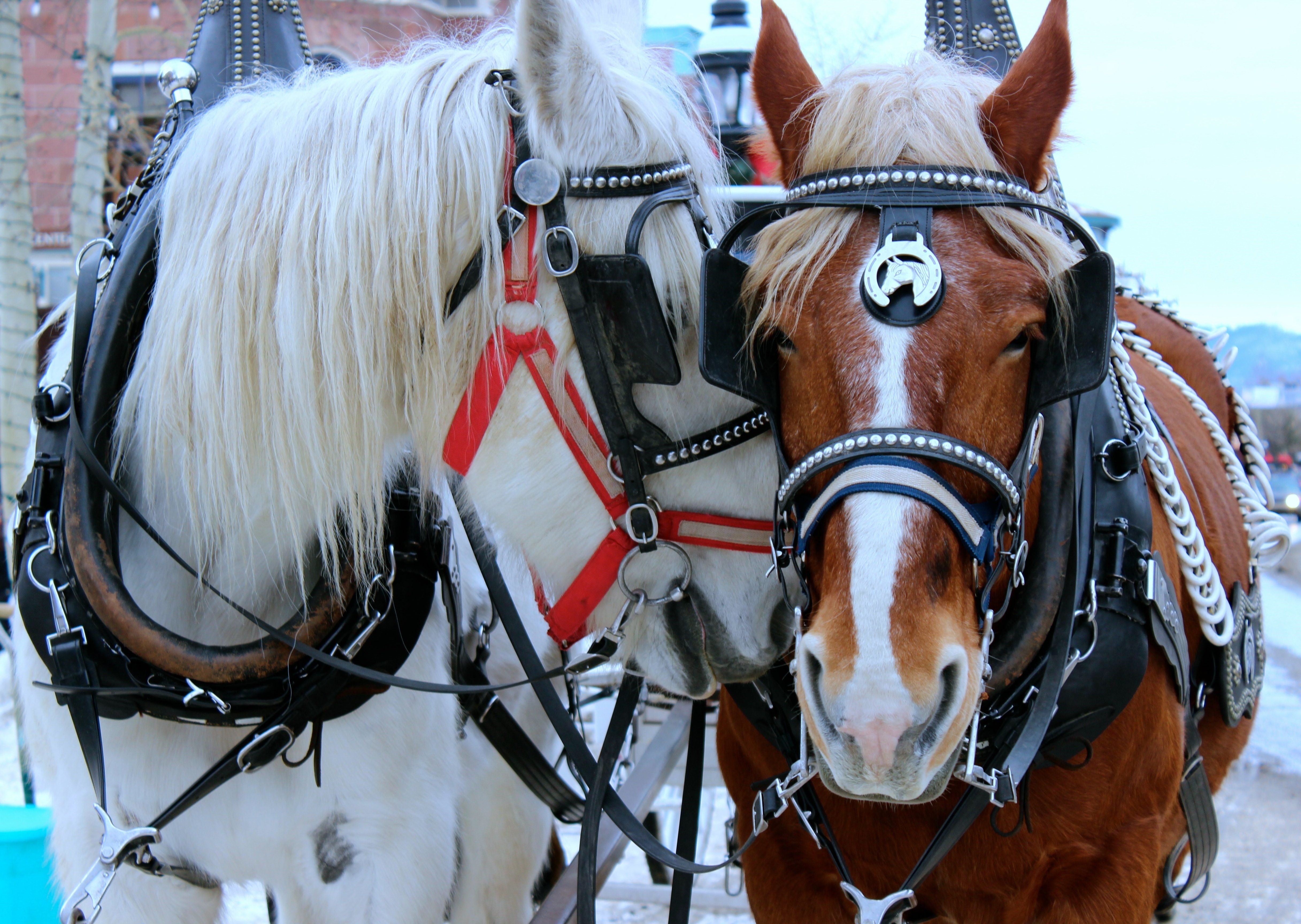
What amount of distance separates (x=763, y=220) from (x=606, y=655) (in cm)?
74

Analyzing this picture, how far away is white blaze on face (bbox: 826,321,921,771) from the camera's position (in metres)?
1.05

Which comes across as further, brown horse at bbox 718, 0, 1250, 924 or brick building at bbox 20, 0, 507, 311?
brick building at bbox 20, 0, 507, 311

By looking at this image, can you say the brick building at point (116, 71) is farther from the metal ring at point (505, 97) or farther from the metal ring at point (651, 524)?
the metal ring at point (651, 524)

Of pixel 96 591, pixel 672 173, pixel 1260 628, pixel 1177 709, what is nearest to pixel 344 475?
pixel 96 591

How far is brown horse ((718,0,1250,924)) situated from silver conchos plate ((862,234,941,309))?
0.03 meters

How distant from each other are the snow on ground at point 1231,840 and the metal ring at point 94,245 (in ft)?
3.98

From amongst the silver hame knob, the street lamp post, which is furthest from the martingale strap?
the street lamp post

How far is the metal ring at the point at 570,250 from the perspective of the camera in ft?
4.58

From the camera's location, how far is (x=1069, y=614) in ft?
4.49

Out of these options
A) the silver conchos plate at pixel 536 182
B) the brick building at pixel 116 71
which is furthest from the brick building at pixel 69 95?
the silver conchos plate at pixel 536 182

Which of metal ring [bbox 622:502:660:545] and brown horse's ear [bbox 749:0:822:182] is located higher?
brown horse's ear [bbox 749:0:822:182]

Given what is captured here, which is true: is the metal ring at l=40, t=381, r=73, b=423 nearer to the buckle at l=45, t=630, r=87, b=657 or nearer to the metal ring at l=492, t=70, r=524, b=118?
the buckle at l=45, t=630, r=87, b=657

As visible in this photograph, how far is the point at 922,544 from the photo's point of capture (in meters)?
1.08

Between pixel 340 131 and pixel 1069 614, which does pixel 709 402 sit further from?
pixel 340 131
